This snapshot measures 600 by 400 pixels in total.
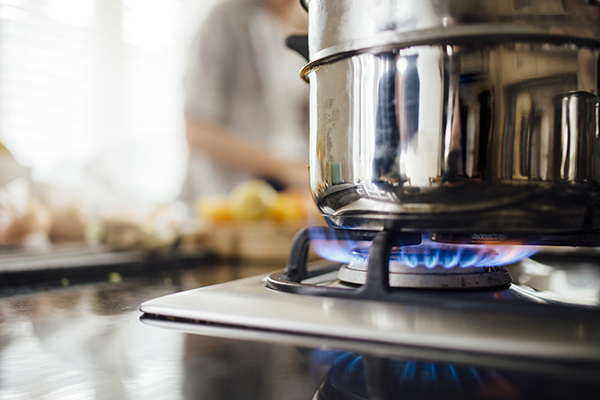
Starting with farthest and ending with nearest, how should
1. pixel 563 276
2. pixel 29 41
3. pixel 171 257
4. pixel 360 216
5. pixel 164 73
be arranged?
pixel 164 73 → pixel 29 41 → pixel 171 257 → pixel 563 276 → pixel 360 216

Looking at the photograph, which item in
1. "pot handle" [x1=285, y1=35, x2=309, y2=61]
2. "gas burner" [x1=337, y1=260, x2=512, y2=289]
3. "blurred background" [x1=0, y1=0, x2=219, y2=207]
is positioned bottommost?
"gas burner" [x1=337, y1=260, x2=512, y2=289]

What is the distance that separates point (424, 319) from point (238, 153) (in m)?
1.56

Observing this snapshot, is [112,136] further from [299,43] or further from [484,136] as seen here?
[484,136]

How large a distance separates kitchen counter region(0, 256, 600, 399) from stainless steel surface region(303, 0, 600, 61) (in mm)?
205

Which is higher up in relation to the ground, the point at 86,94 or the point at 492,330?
the point at 86,94

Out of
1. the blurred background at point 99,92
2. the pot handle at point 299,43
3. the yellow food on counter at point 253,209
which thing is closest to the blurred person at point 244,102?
the blurred background at point 99,92

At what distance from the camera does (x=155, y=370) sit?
233mm

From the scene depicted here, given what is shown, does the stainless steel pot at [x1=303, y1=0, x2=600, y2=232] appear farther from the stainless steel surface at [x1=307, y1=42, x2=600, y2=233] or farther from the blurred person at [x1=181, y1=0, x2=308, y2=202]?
the blurred person at [x1=181, y1=0, x2=308, y2=202]

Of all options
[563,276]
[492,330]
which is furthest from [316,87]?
[563,276]

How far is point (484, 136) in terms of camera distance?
0.29 m

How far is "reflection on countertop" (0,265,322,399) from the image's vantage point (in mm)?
206

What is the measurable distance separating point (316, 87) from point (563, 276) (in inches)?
15.4

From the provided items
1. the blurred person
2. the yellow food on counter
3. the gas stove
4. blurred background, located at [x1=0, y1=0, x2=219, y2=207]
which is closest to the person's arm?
the blurred person

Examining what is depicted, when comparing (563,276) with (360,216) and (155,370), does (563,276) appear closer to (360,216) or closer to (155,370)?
(360,216)
